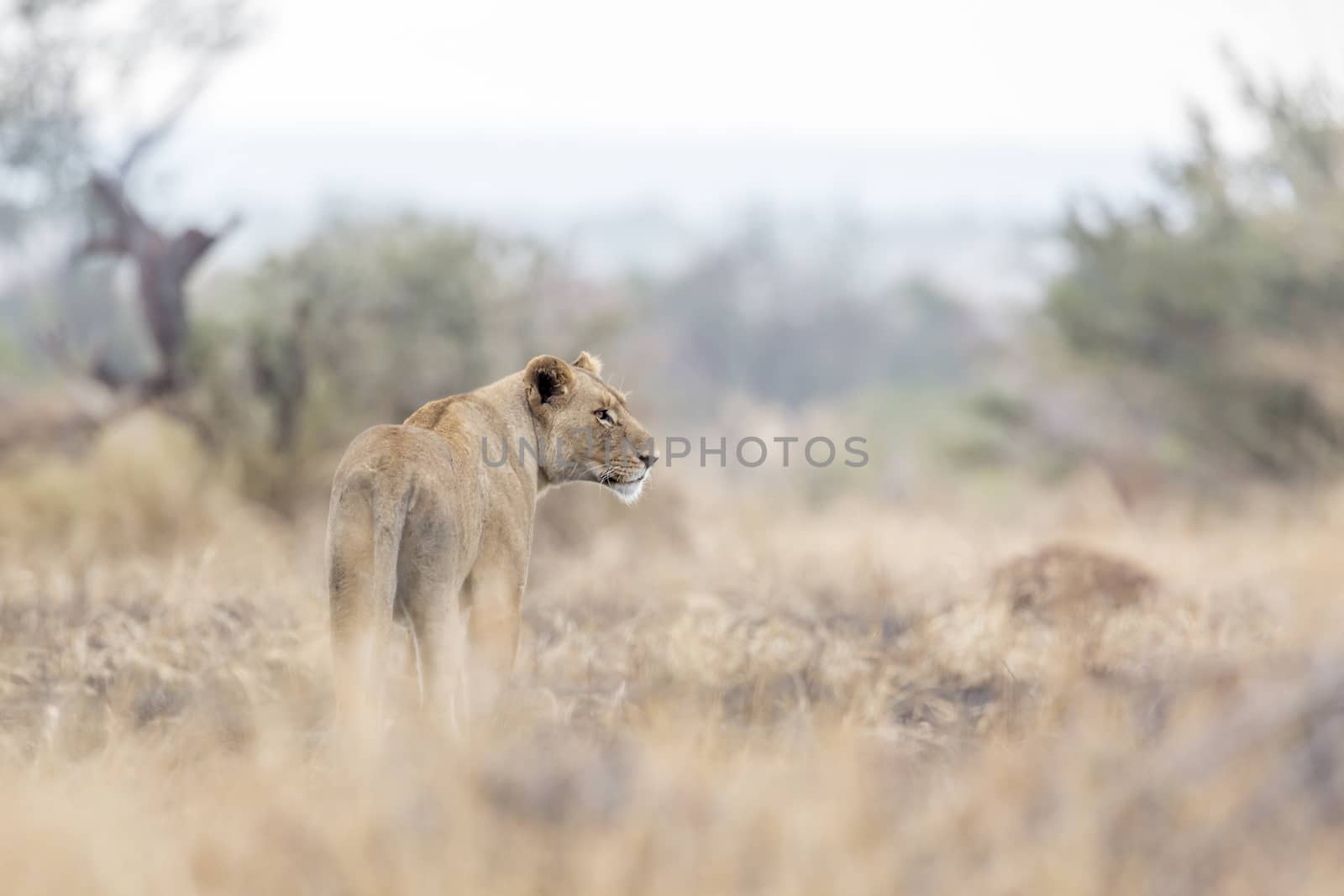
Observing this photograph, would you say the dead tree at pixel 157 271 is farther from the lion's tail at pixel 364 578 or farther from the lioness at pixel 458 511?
the lion's tail at pixel 364 578

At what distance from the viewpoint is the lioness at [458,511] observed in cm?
438

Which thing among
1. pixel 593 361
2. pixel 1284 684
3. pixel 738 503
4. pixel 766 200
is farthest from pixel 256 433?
pixel 766 200

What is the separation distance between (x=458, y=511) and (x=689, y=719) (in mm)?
1070

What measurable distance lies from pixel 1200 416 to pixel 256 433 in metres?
Answer: 11.8

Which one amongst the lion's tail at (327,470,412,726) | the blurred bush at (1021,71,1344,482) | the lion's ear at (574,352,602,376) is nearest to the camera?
the lion's tail at (327,470,412,726)

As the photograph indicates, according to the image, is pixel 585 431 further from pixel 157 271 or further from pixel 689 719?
pixel 157 271

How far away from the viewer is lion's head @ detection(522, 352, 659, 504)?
5789 mm

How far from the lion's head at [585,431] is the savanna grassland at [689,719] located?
832mm

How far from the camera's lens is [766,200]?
247 feet

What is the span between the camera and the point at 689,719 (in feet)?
14.2

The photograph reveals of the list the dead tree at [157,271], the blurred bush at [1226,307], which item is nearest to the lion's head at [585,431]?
the dead tree at [157,271]

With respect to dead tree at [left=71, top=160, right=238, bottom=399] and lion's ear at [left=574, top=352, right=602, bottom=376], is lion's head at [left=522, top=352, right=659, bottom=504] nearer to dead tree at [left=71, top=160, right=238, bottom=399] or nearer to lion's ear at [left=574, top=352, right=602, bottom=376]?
lion's ear at [left=574, top=352, right=602, bottom=376]

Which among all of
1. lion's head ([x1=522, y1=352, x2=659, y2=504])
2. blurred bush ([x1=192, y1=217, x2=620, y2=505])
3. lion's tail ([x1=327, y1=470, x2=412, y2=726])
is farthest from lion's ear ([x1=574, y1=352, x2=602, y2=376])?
blurred bush ([x1=192, y1=217, x2=620, y2=505])

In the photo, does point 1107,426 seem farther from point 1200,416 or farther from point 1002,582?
point 1002,582
